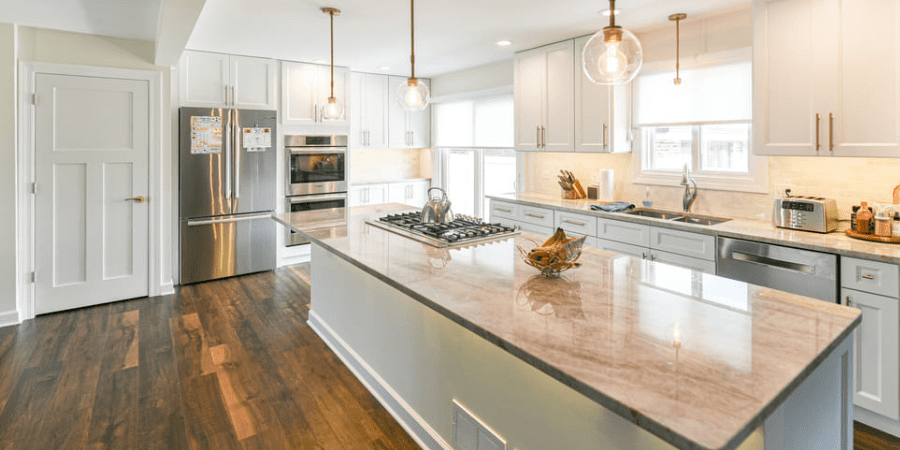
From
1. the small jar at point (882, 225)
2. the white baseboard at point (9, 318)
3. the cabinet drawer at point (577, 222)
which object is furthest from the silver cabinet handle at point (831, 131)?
the white baseboard at point (9, 318)

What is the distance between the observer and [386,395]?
2562 millimetres

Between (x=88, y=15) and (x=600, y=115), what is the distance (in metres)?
3.87

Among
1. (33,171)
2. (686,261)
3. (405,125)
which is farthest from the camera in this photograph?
(405,125)

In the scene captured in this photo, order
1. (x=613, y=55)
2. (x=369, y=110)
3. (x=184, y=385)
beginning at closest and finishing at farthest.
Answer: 1. (x=613, y=55)
2. (x=184, y=385)
3. (x=369, y=110)

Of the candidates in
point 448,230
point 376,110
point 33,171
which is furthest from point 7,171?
point 376,110

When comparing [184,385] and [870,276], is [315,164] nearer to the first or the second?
[184,385]

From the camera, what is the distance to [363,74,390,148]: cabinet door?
610 cm

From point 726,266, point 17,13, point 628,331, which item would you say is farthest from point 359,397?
point 17,13

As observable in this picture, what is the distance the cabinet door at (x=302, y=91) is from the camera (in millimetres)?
5301

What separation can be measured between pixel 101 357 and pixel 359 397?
184 centimetres

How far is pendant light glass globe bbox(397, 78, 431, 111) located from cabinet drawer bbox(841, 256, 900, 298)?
7.60 feet

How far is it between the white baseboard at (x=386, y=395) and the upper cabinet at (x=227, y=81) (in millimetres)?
2738

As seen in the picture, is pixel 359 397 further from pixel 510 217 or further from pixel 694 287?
pixel 510 217

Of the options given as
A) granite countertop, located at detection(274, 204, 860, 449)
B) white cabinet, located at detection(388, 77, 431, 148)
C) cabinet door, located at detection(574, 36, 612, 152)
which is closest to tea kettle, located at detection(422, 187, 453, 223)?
granite countertop, located at detection(274, 204, 860, 449)
